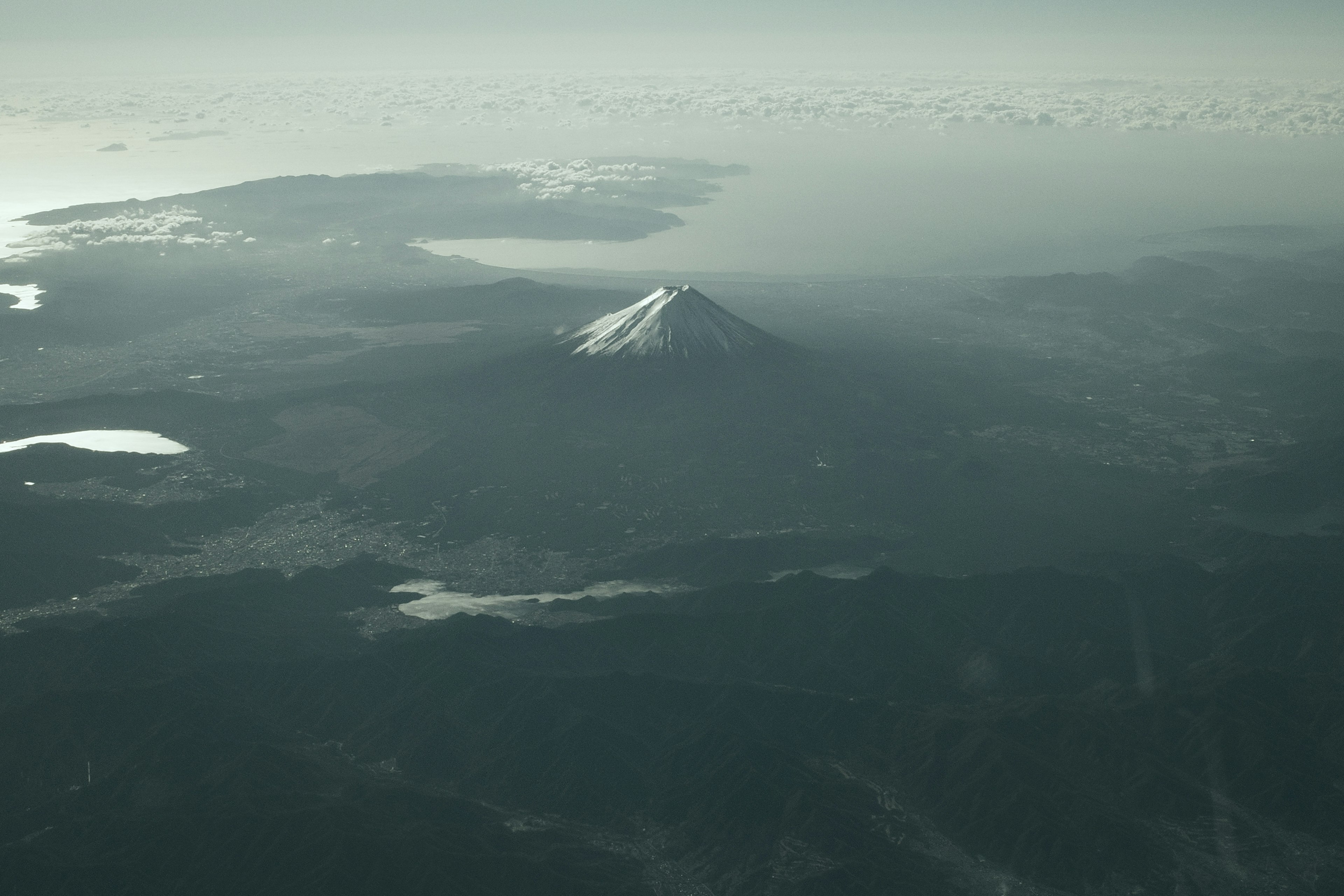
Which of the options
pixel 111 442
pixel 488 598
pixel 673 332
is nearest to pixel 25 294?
pixel 111 442

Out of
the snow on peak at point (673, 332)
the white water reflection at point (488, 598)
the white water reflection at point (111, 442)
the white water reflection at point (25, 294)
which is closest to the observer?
the white water reflection at point (488, 598)

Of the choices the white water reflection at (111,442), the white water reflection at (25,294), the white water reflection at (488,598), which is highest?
the white water reflection at (25,294)

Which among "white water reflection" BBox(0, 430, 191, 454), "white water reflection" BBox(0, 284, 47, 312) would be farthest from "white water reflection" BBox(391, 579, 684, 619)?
"white water reflection" BBox(0, 284, 47, 312)

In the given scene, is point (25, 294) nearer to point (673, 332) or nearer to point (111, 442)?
point (111, 442)

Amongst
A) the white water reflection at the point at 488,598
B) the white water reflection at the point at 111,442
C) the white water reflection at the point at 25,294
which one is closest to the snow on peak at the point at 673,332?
the white water reflection at the point at 111,442

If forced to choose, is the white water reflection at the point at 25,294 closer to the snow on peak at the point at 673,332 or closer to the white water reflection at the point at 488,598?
the snow on peak at the point at 673,332

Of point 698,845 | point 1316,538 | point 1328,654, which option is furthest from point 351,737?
point 1316,538

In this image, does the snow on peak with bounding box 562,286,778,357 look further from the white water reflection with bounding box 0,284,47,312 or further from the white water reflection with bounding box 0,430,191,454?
the white water reflection with bounding box 0,284,47,312
